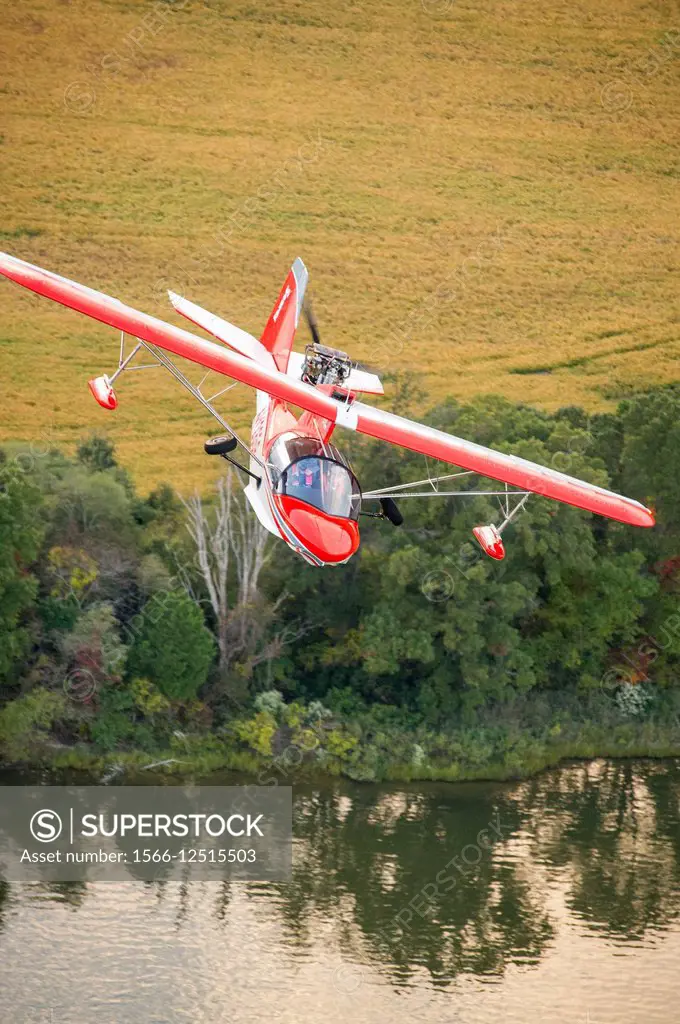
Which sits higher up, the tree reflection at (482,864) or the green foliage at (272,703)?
the green foliage at (272,703)

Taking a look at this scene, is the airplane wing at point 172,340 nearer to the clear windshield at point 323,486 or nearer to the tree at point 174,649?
the clear windshield at point 323,486

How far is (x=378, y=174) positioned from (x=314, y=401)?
148 ft

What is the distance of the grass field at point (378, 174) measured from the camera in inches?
2655

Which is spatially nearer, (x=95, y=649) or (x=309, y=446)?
(x=309, y=446)

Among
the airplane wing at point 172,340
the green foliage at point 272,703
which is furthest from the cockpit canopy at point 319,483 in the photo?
the green foliage at point 272,703

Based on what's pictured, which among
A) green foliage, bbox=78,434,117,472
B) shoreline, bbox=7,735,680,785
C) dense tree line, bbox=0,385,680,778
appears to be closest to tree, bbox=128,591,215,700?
dense tree line, bbox=0,385,680,778

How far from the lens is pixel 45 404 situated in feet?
198

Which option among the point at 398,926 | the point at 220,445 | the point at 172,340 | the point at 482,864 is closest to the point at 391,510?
the point at 220,445

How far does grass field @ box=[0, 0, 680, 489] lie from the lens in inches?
2655

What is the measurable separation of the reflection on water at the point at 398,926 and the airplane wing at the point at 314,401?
13.0m

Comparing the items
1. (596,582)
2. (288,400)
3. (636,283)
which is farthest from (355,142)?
(288,400)

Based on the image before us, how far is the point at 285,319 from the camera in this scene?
3447 cm

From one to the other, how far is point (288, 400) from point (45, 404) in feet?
108

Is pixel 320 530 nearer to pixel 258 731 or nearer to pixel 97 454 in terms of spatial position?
pixel 258 731
